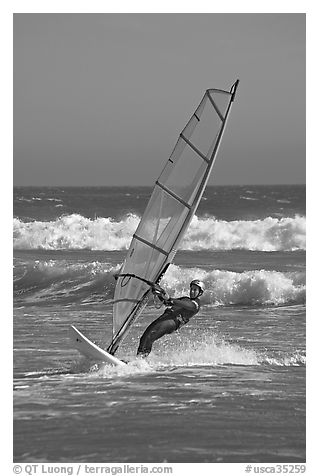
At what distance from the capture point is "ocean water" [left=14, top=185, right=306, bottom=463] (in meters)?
6.48

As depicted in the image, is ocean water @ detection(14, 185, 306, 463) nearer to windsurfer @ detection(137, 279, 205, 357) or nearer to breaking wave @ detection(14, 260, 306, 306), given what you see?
breaking wave @ detection(14, 260, 306, 306)

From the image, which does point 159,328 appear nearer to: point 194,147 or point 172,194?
point 172,194

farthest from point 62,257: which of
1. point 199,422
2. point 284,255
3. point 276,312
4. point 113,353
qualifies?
point 199,422

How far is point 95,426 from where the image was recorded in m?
6.81

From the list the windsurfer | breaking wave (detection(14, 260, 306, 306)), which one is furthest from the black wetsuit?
breaking wave (detection(14, 260, 306, 306))

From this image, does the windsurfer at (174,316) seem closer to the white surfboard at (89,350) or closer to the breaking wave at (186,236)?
the white surfboard at (89,350)

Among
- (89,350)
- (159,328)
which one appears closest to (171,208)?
(159,328)

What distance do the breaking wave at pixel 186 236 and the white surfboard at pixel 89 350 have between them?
14.4 m

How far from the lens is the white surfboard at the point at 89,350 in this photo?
320 inches

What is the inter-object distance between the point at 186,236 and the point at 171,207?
1524 centimetres
